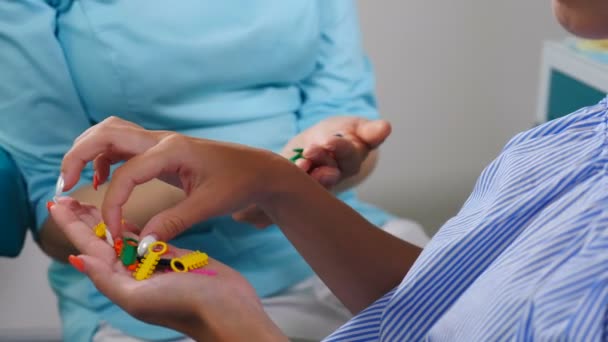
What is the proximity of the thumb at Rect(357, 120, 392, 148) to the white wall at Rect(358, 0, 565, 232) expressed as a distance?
2.49ft

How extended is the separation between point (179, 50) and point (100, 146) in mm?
360

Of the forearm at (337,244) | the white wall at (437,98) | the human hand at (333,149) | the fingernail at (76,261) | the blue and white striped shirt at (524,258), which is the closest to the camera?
the blue and white striped shirt at (524,258)

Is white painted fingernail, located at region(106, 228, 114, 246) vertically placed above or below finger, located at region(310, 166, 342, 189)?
above

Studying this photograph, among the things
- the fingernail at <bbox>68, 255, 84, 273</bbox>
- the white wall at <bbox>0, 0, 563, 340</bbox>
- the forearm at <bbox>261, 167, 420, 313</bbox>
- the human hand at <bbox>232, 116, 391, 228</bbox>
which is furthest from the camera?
the white wall at <bbox>0, 0, 563, 340</bbox>

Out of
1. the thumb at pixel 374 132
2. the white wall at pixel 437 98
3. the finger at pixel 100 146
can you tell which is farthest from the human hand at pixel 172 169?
the white wall at pixel 437 98

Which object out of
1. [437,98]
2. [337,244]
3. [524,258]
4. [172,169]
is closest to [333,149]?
[337,244]

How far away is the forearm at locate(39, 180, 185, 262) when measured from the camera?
95cm

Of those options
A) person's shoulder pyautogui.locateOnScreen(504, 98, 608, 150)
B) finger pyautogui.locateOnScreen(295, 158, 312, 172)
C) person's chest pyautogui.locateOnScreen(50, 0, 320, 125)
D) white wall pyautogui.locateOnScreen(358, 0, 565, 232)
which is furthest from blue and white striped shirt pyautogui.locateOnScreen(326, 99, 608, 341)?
white wall pyautogui.locateOnScreen(358, 0, 565, 232)

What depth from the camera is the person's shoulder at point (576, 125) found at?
63cm

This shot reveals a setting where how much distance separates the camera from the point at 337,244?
771 millimetres

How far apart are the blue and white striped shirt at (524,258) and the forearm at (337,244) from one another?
0.26 feet

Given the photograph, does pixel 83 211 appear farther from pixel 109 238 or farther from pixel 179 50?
pixel 179 50

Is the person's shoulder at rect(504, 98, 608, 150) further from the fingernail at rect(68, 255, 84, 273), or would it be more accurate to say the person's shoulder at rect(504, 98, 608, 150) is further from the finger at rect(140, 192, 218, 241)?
the fingernail at rect(68, 255, 84, 273)

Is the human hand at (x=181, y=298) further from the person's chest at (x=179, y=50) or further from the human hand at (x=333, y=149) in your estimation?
the person's chest at (x=179, y=50)
